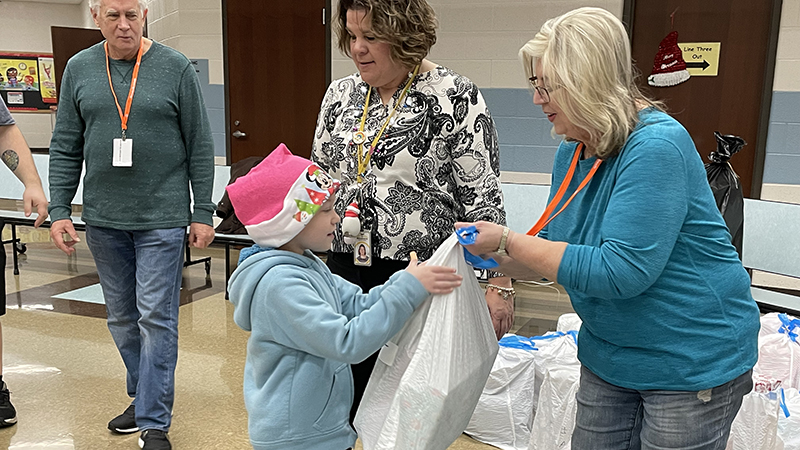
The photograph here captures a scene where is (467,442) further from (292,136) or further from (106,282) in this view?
(292,136)

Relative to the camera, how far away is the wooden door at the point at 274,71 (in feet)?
Answer: 18.6

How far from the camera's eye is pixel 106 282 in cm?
241

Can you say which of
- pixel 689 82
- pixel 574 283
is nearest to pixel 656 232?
pixel 574 283

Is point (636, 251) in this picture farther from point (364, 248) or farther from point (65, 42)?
point (65, 42)

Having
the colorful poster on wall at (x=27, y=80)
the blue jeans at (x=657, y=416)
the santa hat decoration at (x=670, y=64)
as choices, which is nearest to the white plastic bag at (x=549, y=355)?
the blue jeans at (x=657, y=416)

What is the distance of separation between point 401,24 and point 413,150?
0.31 m

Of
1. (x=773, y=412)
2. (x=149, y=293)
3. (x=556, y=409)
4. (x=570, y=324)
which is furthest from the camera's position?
(x=570, y=324)

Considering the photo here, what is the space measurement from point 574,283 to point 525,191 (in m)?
2.98

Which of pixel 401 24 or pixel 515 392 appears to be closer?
pixel 401 24

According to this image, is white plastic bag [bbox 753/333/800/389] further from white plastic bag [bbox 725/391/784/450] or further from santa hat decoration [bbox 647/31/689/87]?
santa hat decoration [bbox 647/31/689/87]

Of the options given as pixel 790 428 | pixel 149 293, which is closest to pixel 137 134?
pixel 149 293

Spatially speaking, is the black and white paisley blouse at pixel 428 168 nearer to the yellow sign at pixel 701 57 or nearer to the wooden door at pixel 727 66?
the wooden door at pixel 727 66

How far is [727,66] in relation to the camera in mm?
4625

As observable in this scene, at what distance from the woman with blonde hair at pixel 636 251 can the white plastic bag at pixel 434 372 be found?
0.16 meters
